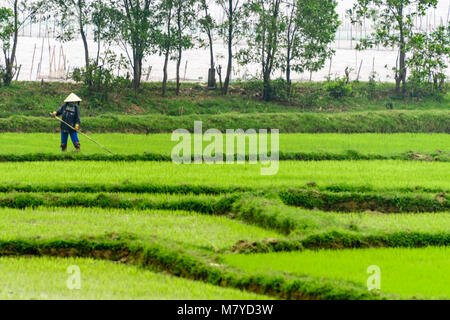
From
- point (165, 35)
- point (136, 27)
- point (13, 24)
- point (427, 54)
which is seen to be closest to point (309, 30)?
point (427, 54)

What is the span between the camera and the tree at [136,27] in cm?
2595

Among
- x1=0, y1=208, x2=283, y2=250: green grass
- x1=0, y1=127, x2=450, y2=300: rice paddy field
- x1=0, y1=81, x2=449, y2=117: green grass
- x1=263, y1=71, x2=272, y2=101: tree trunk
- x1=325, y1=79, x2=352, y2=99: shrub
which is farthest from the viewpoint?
x1=263, y1=71, x2=272, y2=101: tree trunk

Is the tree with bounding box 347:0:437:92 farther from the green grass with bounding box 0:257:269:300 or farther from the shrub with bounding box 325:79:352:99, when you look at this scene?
the green grass with bounding box 0:257:269:300

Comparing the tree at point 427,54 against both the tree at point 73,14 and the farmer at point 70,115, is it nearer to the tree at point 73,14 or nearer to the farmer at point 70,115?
the tree at point 73,14

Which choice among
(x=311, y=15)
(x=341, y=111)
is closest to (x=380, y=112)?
(x=341, y=111)

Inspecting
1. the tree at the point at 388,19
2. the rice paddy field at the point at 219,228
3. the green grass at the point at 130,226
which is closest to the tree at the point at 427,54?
the tree at the point at 388,19

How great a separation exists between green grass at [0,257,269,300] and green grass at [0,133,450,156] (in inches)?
320

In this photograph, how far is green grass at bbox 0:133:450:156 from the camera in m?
16.6

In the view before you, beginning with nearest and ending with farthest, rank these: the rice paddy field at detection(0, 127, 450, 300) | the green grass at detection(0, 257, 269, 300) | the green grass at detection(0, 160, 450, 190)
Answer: the green grass at detection(0, 257, 269, 300)
the rice paddy field at detection(0, 127, 450, 300)
the green grass at detection(0, 160, 450, 190)

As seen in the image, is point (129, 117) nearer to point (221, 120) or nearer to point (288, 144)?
point (221, 120)

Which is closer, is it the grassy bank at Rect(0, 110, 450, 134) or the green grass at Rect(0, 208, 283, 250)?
the green grass at Rect(0, 208, 283, 250)

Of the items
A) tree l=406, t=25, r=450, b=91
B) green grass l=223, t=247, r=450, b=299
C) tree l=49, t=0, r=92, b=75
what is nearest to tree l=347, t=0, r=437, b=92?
tree l=406, t=25, r=450, b=91

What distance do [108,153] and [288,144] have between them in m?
5.23

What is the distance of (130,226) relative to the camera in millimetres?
9141
